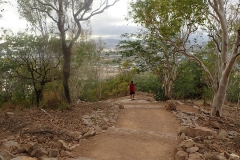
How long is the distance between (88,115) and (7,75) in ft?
35.8

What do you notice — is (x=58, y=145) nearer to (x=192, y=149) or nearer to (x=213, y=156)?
(x=192, y=149)

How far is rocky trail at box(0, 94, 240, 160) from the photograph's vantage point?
6109 millimetres

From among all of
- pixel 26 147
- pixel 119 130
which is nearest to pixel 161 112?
pixel 119 130

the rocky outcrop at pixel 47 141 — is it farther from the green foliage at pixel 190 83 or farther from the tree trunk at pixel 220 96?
the green foliage at pixel 190 83

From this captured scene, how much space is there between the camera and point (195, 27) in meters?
11.4

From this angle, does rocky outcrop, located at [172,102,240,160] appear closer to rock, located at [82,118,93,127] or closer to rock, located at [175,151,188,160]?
rock, located at [175,151,188,160]

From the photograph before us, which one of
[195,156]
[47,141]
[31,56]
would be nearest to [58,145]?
[47,141]

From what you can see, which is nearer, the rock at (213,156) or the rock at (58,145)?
the rock at (213,156)

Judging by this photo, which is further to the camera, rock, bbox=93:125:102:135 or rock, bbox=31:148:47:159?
rock, bbox=93:125:102:135

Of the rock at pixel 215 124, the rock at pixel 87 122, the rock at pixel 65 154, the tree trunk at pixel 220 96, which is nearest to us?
the rock at pixel 65 154

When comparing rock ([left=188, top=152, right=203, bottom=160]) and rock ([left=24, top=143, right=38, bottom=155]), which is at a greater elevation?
rock ([left=24, top=143, right=38, bottom=155])

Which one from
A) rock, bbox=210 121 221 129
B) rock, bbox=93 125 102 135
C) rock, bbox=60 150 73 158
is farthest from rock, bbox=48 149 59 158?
rock, bbox=210 121 221 129

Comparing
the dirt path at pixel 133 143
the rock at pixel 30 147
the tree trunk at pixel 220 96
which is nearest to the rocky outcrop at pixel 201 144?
the dirt path at pixel 133 143

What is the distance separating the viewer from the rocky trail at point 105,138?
241 inches
